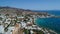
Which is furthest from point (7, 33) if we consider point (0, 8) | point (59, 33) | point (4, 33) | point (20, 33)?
point (0, 8)

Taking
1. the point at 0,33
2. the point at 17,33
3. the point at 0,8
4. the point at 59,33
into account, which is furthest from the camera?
the point at 0,8

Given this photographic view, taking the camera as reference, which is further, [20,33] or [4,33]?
[4,33]

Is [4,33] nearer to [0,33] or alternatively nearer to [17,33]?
[0,33]

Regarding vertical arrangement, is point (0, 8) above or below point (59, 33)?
above

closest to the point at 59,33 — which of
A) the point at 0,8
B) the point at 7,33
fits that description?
the point at 7,33

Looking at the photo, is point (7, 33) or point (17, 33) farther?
point (7, 33)

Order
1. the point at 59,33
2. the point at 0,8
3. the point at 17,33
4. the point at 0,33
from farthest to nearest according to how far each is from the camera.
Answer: the point at 0,8 < the point at 59,33 < the point at 0,33 < the point at 17,33

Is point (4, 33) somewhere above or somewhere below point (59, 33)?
above

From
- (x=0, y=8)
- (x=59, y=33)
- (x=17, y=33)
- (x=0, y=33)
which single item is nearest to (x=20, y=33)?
(x=17, y=33)

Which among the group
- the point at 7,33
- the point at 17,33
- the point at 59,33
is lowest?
the point at 59,33
